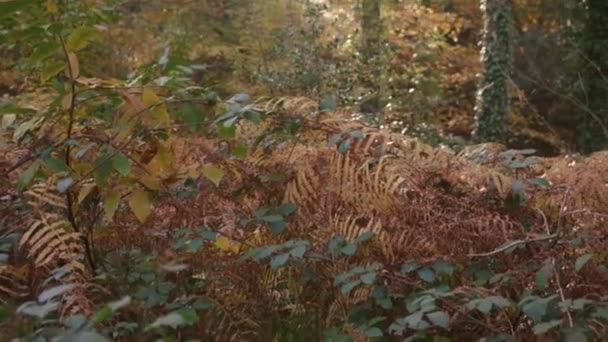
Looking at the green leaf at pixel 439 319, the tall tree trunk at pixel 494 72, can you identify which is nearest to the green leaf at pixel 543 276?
the green leaf at pixel 439 319

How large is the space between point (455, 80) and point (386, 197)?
12.6 metres

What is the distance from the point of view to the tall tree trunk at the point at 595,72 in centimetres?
1324

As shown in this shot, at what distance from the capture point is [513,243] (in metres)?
2.20

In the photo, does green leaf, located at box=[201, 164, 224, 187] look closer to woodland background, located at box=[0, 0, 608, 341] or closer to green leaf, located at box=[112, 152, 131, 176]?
woodland background, located at box=[0, 0, 608, 341]

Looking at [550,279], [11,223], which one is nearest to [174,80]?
[11,223]

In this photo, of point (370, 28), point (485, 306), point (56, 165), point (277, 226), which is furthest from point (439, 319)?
point (370, 28)

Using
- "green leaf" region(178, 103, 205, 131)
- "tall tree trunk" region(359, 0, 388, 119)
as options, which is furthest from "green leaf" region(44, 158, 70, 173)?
"tall tree trunk" region(359, 0, 388, 119)

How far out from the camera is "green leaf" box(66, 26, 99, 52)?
2.34 metres

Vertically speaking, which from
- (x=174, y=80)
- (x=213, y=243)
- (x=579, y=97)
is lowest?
(x=579, y=97)

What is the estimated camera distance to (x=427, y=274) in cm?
221

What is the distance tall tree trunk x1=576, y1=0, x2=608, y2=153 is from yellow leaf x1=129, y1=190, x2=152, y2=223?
38.8 feet

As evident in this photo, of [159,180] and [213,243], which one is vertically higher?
[159,180]

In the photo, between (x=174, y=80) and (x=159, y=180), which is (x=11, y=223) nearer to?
(x=159, y=180)

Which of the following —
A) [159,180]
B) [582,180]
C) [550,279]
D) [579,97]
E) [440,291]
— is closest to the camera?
[440,291]
